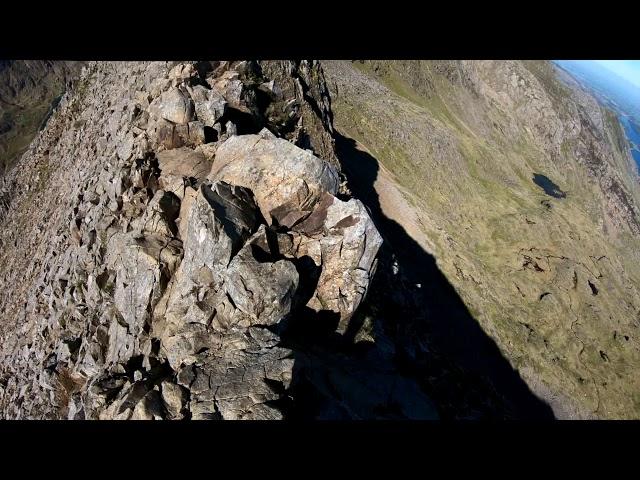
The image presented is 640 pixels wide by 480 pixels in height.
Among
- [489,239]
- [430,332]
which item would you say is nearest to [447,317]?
[430,332]

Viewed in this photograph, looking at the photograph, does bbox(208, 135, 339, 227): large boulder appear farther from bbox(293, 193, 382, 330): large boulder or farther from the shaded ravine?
the shaded ravine

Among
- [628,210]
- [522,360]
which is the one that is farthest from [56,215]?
[628,210]

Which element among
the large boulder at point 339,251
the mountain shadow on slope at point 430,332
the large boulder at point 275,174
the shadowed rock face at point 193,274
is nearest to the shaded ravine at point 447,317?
the mountain shadow on slope at point 430,332

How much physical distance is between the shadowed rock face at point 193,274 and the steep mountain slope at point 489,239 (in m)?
7.95

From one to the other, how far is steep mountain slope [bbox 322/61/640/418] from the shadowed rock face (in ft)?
26.1

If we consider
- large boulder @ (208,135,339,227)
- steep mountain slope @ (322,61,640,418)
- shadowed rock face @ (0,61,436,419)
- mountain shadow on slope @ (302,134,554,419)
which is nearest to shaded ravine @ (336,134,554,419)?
mountain shadow on slope @ (302,134,554,419)

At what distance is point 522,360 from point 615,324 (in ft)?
109

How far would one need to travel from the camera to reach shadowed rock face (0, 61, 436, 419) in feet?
62.7

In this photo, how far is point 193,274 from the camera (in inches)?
842

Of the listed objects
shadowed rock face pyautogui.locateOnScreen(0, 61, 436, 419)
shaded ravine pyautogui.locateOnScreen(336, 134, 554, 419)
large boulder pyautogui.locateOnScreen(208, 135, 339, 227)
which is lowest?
shaded ravine pyautogui.locateOnScreen(336, 134, 554, 419)

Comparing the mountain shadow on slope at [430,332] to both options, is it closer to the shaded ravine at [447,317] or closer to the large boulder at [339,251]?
the shaded ravine at [447,317]

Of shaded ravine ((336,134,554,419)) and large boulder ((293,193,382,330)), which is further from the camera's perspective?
shaded ravine ((336,134,554,419))

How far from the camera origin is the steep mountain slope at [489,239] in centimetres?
6494
